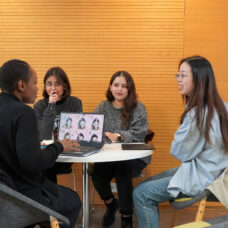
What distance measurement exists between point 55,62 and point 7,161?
6.67 ft

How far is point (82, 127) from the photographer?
2.31 metres

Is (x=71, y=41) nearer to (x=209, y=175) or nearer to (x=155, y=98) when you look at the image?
(x=155, y=98)

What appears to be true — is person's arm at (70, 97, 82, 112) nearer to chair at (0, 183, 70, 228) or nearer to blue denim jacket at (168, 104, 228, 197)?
blue denim jacket at (168, 104, 228, 197)

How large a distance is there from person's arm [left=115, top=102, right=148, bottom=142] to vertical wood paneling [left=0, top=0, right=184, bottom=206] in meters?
0.59

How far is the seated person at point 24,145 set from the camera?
1596mm

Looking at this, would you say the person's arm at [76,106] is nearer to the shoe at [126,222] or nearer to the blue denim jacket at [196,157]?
the shoe at [126,222]

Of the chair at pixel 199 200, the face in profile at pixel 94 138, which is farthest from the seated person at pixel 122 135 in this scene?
the chair at pixel 199 200

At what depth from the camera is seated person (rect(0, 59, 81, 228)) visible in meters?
1.60

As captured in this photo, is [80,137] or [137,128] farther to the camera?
[137,128]

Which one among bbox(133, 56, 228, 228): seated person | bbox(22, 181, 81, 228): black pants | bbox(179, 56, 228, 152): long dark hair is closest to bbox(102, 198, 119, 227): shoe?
bbox(133, 56, 228, 228): seated person

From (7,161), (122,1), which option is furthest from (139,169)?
(122,1)

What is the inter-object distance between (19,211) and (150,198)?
0.93 metres

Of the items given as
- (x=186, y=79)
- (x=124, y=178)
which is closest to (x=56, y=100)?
(x=124, y=178)

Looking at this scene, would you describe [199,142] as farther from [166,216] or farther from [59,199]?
[166,216]
